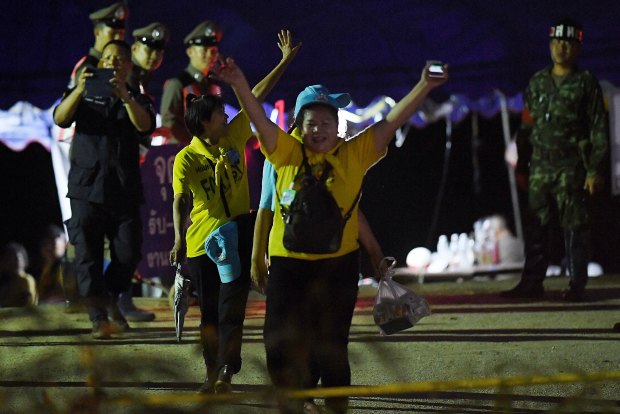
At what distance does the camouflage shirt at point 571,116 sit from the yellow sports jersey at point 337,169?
5.29 m

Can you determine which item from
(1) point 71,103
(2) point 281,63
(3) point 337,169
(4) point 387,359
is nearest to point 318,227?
(3) point 337,169

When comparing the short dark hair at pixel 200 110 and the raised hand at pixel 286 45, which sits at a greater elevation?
the raised hand at pixel 286 45

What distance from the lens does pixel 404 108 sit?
5.10m

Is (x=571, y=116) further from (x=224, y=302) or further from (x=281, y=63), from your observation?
(x=224, y=302)

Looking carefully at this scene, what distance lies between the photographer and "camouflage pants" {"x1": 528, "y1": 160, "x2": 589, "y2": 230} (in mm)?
10438

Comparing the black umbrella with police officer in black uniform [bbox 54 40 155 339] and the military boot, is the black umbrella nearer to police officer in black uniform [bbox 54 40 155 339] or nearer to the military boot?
police officer in black uniform [bbox 54 40 155 339]

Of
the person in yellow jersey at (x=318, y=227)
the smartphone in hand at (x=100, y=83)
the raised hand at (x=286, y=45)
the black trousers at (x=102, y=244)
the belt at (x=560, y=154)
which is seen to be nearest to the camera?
the person in yellow jersey at (x=318, y=227)

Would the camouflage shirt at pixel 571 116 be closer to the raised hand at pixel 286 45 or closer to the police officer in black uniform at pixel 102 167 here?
the police officer in black uniform at pixel 102 167

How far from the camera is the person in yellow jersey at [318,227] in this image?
16.6 ft

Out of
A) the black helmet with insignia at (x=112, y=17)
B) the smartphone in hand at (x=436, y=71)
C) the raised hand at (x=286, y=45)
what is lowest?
the smartphone in hand at (x=436, y=71)

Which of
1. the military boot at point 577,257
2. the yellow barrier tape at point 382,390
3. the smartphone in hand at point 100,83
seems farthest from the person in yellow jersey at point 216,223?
the military boot at point 577,257

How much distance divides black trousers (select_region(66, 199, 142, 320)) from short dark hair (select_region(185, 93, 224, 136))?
2426 millimetres

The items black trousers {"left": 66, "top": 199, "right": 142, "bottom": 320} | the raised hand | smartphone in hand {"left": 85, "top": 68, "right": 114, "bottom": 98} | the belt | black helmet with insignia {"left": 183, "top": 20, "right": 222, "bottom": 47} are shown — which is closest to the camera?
the raised hand

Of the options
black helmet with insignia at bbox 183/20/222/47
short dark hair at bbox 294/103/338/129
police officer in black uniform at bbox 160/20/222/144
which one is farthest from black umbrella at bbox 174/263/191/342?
black helmet with insignia at bbox 183/20/222/47
